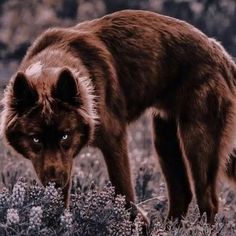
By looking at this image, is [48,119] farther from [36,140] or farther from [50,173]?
[50,173]

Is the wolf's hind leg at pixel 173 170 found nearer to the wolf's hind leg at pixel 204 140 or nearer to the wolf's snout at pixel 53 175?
the wolf's hind leg at pixel 204 140

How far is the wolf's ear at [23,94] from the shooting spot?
5762 millimetres

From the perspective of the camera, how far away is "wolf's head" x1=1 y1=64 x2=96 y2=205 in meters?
5.69

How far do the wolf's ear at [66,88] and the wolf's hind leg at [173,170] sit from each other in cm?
172

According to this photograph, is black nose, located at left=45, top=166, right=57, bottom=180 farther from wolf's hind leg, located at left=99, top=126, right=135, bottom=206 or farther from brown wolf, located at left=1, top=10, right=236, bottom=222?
wolf's hind leg, located at left=99, top=126, right=135, bottom=206

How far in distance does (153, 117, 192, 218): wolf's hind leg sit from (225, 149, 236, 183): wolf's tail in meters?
0.37

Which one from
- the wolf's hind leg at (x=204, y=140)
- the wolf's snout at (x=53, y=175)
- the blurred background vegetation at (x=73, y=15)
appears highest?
the wolf's snout at (x=53, y=175)

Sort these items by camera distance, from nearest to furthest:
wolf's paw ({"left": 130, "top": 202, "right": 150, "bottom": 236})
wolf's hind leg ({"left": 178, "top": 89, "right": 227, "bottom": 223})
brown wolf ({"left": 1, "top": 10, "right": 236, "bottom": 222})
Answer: brown wolf ({"left": 1, "top": 10, "right": 236, "bottom": 222}) < wolf's paw ({"left": 130, "top": 202, "right": 150, "bottom": 236}) < wolf's hind leg ({"left": 178, "top": 89, "right": 227, "bottom": 223})

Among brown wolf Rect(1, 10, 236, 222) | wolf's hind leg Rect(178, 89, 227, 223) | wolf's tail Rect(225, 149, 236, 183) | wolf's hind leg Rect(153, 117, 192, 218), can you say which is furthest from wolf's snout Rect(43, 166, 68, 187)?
wolf's tail Rect(225, 149, 236, 183)

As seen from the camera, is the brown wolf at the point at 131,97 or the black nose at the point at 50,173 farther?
the brown wolf at the point at 131,97

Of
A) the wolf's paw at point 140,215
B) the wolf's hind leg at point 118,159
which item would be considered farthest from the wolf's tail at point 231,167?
the wolf's hind leg at point 118,159

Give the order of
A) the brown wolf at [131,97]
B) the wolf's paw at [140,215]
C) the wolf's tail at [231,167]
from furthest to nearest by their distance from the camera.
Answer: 1. the wolf's tail at [231,167]
2. the wolf's paw at [140,215]
3. the brown wolf at [131,97]

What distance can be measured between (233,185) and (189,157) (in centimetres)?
72

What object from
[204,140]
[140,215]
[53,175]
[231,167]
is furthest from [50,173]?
[231,167]
